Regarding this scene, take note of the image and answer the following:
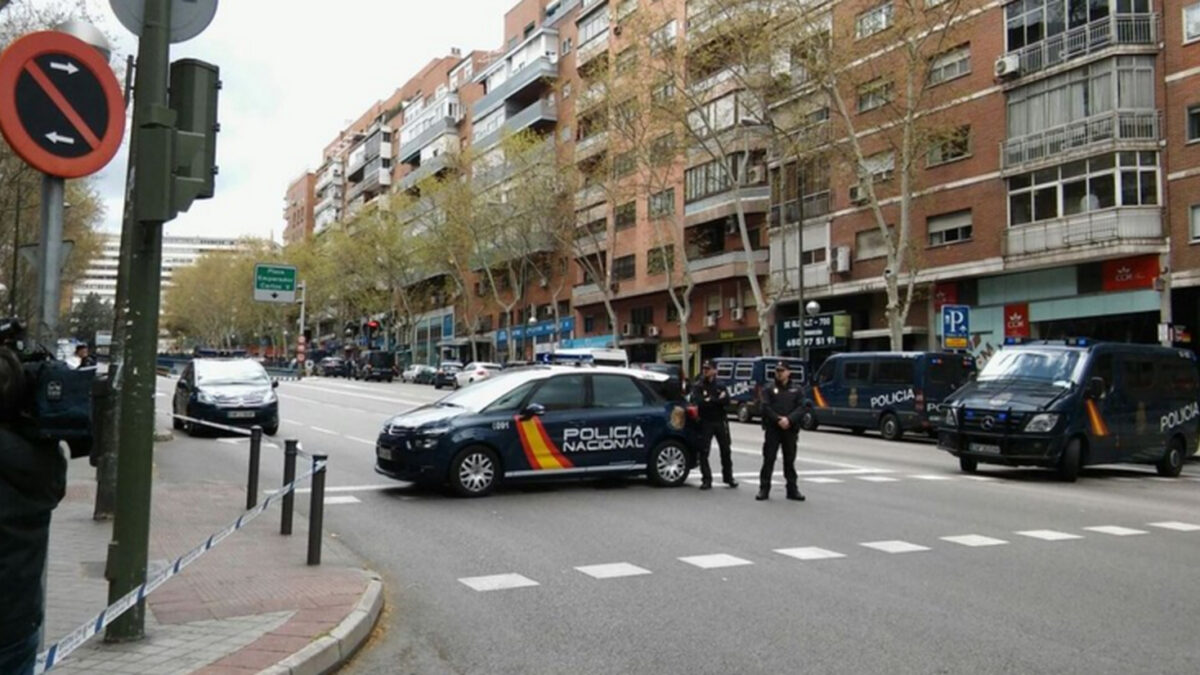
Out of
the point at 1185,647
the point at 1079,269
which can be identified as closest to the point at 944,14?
the point at 1079,269

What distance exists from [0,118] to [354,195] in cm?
10522

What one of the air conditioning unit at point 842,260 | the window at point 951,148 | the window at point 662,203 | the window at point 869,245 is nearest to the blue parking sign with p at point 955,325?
the window at point 951,148

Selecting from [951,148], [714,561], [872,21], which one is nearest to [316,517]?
[714,561]

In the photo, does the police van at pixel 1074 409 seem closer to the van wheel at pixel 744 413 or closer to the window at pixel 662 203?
the van wheel at pixel 744 413

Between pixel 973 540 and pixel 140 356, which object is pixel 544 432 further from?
pixel 140 356

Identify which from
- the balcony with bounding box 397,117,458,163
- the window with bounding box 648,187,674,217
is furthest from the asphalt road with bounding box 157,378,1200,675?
the balcony with bounding box 397,117,458,163

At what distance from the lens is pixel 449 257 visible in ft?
201

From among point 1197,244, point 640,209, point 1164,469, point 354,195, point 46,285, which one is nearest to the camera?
point 46,285

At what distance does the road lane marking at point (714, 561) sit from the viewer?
823 centimetres

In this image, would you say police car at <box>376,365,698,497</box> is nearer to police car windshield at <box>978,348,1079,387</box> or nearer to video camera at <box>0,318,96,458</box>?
police car windshield at <box>978,348,1079,387</box>

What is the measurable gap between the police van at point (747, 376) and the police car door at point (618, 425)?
16624 mm

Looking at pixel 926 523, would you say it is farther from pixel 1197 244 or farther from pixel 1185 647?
pixel 1197 244

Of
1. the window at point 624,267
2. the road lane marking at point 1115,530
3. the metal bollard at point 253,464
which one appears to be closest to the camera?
the road lane marking at point 1115,530

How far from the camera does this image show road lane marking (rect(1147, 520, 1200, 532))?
1083 centimetres
